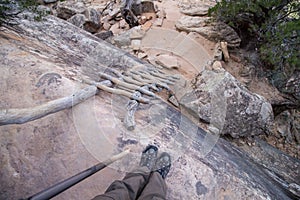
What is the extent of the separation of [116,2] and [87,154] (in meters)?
5.86

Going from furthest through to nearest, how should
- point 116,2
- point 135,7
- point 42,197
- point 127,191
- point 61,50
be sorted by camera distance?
point 116,2 < point 135,7 < point 61,50 < point 127,191 < point 42,197

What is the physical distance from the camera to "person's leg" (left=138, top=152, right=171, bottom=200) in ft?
4.78

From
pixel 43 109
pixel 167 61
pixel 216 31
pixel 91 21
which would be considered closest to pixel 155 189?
pixel 43 109

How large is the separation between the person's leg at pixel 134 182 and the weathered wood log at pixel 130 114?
0.23 metres

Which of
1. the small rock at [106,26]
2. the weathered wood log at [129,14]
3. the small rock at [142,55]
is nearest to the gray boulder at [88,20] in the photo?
the small rock at [106,26]

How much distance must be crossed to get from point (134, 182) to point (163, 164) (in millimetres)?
334

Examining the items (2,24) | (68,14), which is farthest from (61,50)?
(68,14)

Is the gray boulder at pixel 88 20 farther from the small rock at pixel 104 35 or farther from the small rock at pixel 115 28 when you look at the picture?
the small rock at pixel 104 35

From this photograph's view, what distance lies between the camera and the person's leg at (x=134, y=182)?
4.47 feet

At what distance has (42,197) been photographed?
127 cm

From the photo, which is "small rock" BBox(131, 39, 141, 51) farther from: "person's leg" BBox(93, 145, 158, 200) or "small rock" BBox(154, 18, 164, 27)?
"person's leg" BBox(93, 145, 158, 200)

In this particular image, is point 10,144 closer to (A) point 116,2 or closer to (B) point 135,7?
(B) point 135,7

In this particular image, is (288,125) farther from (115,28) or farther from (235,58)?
(115,28)

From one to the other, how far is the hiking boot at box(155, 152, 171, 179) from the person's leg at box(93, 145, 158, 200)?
0.13ft
